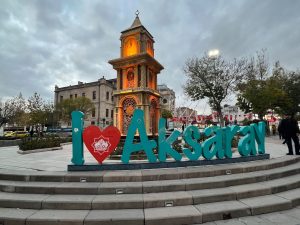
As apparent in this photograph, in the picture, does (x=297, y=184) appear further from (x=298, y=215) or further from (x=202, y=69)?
(x=202, y=69)

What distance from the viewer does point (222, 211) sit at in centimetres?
495

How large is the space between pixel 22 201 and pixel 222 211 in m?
4.62

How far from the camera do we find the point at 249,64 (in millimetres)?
31219

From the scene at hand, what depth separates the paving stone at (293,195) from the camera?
557cm

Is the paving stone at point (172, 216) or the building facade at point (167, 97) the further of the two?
the building facade at point (167, 97)

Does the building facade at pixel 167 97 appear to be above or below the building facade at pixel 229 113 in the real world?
above

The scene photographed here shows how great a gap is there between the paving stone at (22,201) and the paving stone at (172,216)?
258 centimetres

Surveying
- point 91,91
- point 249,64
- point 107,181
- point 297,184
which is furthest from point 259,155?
point 91,91

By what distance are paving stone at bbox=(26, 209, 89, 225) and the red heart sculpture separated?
8.47 ft

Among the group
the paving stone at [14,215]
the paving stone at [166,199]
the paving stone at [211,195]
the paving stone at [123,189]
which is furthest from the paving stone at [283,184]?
the paving stone at [14,215]

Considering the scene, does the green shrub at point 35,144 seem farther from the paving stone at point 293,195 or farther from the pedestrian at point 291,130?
the pedestrian at point 291,130

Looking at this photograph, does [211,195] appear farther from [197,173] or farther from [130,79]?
[130,79]

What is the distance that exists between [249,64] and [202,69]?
702cm

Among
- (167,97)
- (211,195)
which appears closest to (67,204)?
(211,195)
